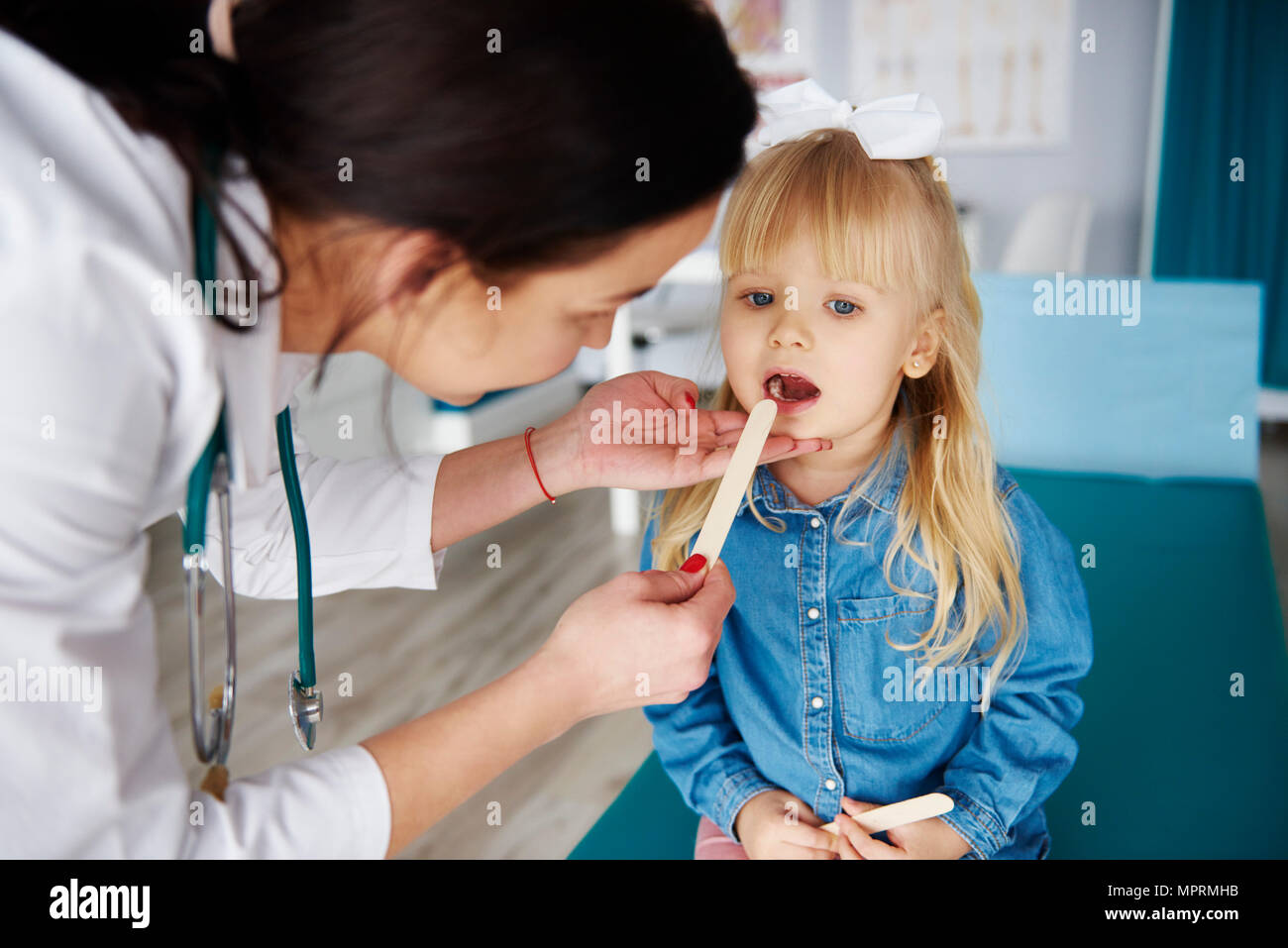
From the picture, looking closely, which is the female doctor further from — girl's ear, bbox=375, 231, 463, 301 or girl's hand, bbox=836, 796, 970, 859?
girl's hand, bbox=836, 796, 970, 859

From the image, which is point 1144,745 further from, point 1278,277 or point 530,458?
point 1278,277

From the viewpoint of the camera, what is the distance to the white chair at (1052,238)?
3678 millimetres

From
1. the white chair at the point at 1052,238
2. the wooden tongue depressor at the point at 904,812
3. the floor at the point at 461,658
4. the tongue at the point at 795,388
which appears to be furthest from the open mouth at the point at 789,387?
the white chair at the point at 1052,238

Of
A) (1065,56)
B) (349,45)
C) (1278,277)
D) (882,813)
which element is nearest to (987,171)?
(1065,56)

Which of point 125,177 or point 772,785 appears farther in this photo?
point 772,785

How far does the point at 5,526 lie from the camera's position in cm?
54

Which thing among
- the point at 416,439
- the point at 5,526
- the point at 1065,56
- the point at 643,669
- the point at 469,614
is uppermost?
the point at 1065,56

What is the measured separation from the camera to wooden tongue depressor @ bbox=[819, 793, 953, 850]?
0.94 metres

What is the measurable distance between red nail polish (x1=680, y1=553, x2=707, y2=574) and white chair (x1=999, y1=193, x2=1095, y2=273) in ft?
10.0

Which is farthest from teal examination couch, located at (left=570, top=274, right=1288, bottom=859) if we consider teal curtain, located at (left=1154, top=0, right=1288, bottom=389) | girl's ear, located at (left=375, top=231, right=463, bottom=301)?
teal curtain, located at (left=1154, top=0, right=1288, bottom=389)

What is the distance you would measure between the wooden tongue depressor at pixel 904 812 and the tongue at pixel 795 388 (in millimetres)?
393

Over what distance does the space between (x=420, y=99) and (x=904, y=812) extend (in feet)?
2.46

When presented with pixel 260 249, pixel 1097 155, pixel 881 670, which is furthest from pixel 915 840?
pixel 1097 155

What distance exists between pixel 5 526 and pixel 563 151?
368 millimetres
